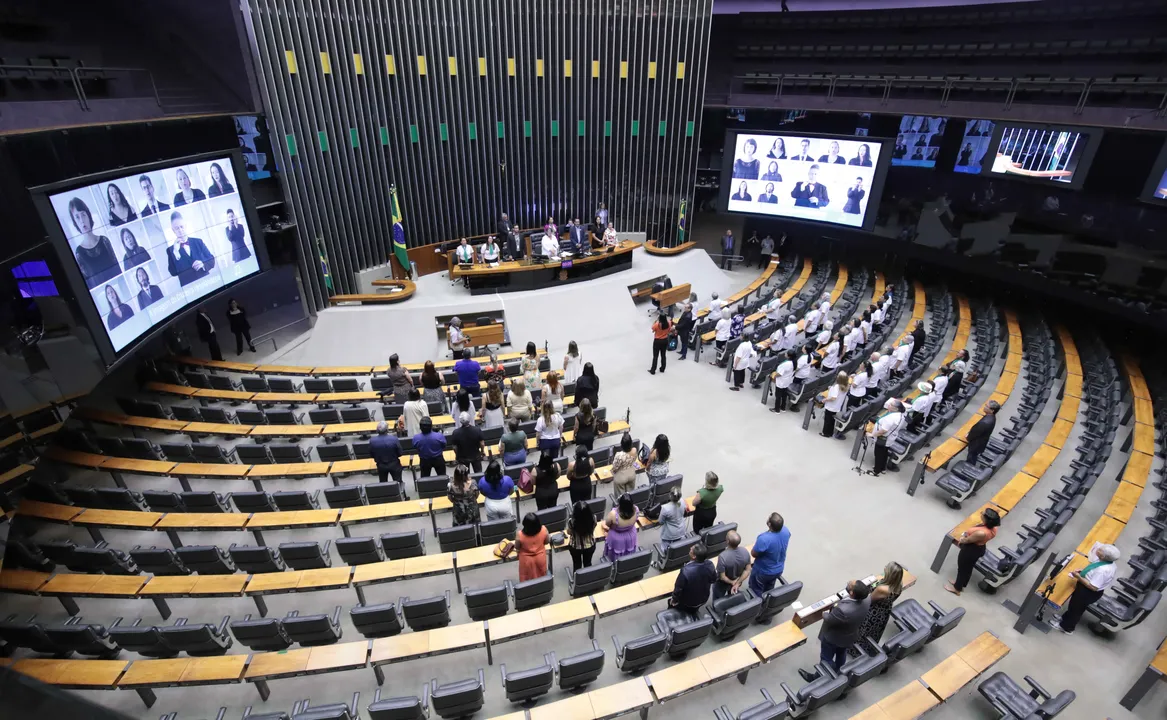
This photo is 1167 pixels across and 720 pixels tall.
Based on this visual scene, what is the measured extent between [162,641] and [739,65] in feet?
62.6

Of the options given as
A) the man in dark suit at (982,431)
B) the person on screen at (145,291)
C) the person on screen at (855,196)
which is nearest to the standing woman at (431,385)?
the person on screen at (145,291)

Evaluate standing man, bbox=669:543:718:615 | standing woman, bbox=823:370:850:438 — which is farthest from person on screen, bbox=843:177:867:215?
standing man, bbox=669:543:718:615

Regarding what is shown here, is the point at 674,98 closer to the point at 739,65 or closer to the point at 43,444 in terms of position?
the point at 739,65

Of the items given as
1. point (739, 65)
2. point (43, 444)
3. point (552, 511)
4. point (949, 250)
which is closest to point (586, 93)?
point (739, 65)

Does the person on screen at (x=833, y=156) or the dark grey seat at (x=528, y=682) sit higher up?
the person on screen at (x=833, y=156)

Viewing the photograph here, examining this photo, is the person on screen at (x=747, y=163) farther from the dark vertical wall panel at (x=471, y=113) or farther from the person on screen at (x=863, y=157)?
the person on screen at (x=863, y=157)

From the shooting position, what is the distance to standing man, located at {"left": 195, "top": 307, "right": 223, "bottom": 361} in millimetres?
11047

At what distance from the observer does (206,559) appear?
238 inches

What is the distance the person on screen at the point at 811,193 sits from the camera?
15156mm

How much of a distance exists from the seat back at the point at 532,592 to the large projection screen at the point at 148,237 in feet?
21.1

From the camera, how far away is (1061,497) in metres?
6.98

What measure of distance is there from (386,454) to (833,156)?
13.4m

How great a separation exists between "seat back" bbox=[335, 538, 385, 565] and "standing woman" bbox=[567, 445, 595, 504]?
223cm

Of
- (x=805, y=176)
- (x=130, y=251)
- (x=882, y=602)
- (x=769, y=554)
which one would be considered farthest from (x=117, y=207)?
(x=805, y=176)
